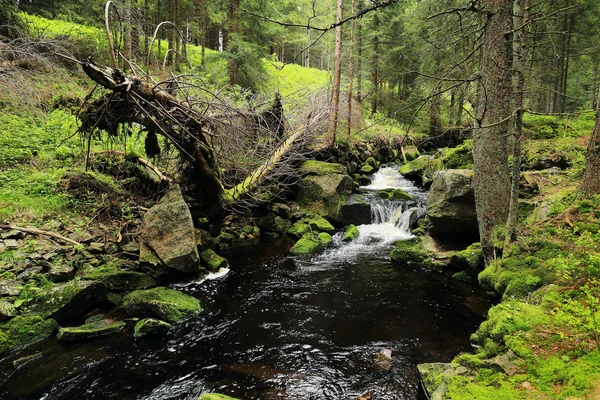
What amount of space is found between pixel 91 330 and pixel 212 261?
3322 mm

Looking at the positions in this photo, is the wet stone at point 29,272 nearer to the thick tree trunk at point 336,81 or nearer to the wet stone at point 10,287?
the wet stone at point 10,287

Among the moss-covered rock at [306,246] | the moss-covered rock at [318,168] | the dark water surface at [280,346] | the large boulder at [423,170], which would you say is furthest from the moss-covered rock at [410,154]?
the dark water surface at [280,346]

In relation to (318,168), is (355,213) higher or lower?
lower

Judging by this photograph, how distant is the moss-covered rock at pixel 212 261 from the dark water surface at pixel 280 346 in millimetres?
558

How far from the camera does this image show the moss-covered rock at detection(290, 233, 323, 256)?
10219mm

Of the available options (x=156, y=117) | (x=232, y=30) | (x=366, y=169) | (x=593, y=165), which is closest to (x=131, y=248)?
(x=156, y=117)

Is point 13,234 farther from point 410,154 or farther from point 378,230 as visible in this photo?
point 410,154

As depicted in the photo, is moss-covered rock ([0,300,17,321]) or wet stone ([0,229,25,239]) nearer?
moss-covered rock ([0,300,17,321])

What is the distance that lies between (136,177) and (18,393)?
6.15m

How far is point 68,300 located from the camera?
592 centimetres

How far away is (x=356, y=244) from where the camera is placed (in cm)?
1111

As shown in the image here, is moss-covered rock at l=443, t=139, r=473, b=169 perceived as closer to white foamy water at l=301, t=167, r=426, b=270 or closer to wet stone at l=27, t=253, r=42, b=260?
white foamy water at l=301, t=167, r=426, b=270

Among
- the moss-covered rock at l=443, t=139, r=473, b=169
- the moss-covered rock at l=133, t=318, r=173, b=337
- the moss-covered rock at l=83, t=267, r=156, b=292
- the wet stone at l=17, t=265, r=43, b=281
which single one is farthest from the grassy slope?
the moss-covered rock at l=443, t=139, r=473, b=169

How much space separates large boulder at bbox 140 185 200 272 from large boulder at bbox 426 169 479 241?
6383mm
